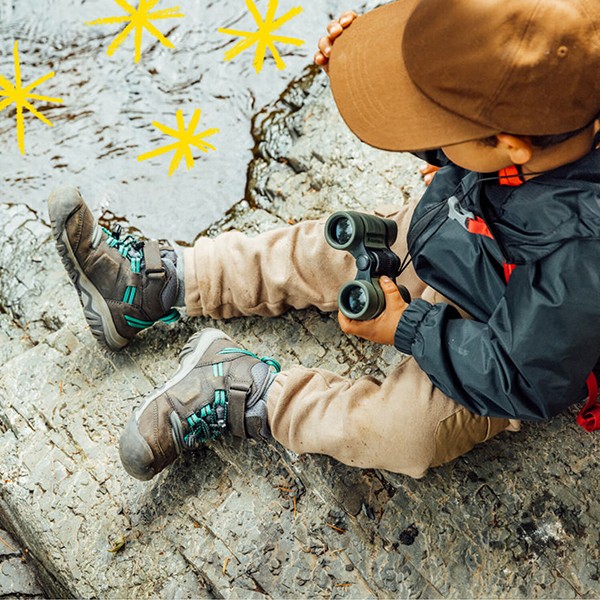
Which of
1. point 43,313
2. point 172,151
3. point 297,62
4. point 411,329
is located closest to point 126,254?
point 43,313

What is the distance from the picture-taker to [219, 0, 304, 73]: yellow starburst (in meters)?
3.05

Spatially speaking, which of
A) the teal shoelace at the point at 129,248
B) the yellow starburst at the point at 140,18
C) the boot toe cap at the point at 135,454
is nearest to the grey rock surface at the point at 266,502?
the boot toe cap at the point at 135,454

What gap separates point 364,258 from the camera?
6.34ft

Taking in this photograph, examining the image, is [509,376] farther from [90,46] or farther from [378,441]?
[90,46]

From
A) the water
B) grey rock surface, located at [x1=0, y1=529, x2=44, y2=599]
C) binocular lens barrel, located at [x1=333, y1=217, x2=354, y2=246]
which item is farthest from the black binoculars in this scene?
grey rock surface, located at [x1=0, y1=529, x2=44, y2=599]

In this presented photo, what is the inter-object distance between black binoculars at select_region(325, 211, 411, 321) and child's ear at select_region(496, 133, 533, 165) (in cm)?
50

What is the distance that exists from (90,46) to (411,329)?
207 centimetres

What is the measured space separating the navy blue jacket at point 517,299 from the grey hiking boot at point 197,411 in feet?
1.68

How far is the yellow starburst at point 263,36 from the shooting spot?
3051 mm

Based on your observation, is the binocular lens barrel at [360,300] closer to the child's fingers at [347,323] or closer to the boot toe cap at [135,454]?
Answer: the child's fingers at [347,323]

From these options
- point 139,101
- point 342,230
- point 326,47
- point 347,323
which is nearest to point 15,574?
point 347,323

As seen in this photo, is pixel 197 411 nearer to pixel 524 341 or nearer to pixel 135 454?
pixel 135 454

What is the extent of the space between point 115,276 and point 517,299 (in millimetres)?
1246

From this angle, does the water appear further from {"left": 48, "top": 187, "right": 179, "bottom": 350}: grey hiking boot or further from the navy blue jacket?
the navy blue jacket
